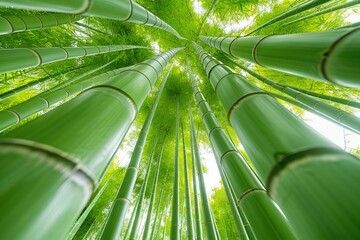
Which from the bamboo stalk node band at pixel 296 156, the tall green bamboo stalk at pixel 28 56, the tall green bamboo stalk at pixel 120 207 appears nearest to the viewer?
the bamboo stalk node band at pixel 296 156

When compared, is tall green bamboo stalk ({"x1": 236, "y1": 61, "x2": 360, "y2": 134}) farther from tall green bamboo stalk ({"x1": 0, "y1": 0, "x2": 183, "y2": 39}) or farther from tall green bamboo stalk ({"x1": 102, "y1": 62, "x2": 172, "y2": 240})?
tall green bamboo stalk ({"x1": 0, "y1": 0, "x2": 183, "y2": 39})

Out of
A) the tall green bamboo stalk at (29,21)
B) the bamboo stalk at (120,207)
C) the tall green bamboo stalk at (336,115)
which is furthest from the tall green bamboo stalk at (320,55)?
the tall green bamboo stalk at (29,21)

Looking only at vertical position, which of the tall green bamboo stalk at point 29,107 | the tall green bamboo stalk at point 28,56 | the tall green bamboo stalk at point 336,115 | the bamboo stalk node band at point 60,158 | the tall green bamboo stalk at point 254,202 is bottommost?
the tall green bamboo stalk at point 29,107

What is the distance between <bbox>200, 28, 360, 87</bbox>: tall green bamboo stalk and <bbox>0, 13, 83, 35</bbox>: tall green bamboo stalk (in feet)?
6.19

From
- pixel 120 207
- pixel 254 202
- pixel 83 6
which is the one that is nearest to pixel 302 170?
pixel 254 202

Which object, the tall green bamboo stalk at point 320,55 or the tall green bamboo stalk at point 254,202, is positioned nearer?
the tall green bamboo stalk at point 320,55

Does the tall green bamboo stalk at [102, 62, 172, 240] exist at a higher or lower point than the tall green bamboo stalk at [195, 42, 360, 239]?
lower

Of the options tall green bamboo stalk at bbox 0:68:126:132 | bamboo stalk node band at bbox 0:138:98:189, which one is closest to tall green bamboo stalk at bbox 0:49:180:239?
bamboo stalk node band at bbox 0:138:98:189

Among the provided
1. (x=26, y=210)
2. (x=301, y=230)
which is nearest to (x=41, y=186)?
(x=26, y=210)

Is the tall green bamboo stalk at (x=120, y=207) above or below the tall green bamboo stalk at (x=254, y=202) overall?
below

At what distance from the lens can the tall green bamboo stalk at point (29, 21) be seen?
5.91 ft

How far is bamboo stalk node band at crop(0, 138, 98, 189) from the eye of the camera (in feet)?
1.34

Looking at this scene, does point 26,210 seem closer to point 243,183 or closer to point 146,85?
point 146,85

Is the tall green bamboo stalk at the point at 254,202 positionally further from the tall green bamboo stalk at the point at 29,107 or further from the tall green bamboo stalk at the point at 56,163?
the tall green bamboo stalk at the point at 29,107
